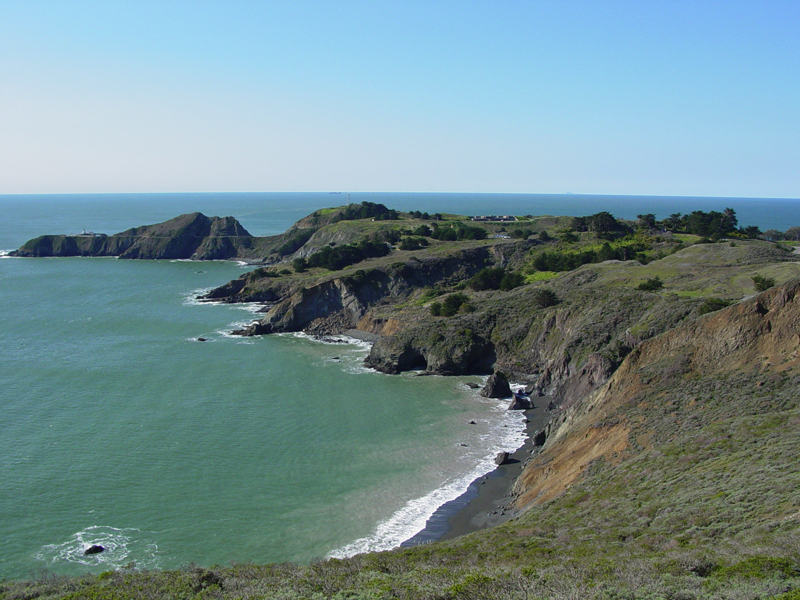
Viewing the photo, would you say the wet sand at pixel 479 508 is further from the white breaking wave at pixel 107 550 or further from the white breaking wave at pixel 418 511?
the white breaking wave at pixel 107 550

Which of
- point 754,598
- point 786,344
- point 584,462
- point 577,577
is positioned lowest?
point 584,462

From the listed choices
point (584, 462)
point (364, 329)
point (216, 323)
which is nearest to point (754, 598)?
point (584, 462)

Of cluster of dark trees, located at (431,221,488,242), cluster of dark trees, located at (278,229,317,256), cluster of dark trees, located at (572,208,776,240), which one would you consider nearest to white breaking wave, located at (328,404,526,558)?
cluster of dark trees, located at (431,221,488,242)

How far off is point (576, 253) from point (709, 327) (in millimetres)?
45519

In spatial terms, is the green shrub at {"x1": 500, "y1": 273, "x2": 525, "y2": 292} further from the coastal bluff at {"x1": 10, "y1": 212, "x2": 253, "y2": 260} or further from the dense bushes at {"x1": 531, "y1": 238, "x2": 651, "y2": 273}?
the coastal bluff at {"x1": 10, "y1": 212, "x2": 253, "y2": 260}

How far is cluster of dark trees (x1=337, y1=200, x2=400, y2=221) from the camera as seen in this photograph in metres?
120

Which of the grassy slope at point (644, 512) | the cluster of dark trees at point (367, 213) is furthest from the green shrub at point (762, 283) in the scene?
the cluster of dark trees at point (367, 213)

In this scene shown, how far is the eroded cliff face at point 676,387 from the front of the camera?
2644cm

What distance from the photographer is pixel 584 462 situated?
87.1 ft

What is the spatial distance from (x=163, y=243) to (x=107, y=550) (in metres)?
113

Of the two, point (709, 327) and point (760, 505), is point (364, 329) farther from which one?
point (760, 505)

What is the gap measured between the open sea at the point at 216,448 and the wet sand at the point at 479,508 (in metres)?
0.58

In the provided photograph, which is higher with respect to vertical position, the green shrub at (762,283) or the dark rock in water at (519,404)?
the green shrub at (762,283)

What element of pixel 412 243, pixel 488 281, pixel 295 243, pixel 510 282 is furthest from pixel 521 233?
pixel 295 243
